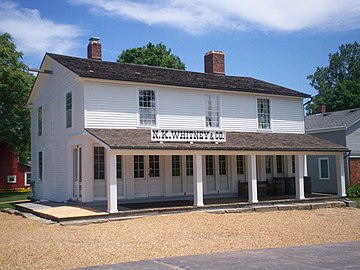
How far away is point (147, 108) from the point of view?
19.0 metres

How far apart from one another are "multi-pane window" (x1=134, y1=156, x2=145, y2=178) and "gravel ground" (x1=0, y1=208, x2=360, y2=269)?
13.0 ft

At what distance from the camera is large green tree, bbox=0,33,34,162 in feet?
97.6

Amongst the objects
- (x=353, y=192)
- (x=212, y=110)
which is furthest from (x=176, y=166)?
(x=353, y=192)

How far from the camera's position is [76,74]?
17.8 m

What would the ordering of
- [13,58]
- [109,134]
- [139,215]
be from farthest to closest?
1. [13,58]
2. [109,134]
3. [139,215]

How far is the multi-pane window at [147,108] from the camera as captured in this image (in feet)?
61.9

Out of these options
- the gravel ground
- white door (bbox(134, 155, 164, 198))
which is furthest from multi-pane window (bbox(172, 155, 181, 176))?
the gravel ground

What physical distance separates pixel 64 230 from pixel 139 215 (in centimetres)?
321

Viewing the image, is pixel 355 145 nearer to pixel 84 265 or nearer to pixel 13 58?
pixel 84 265

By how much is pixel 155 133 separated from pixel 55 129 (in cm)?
649

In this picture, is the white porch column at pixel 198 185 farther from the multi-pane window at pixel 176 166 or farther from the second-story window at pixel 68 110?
the second-story window at pixel 68 110

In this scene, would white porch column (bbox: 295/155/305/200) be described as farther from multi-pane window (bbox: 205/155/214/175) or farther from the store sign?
multi-pane window (bbox: 205/155/214/175)

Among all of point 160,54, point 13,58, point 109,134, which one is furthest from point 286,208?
point 160,54

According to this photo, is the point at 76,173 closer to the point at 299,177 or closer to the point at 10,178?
the point at 299,177
